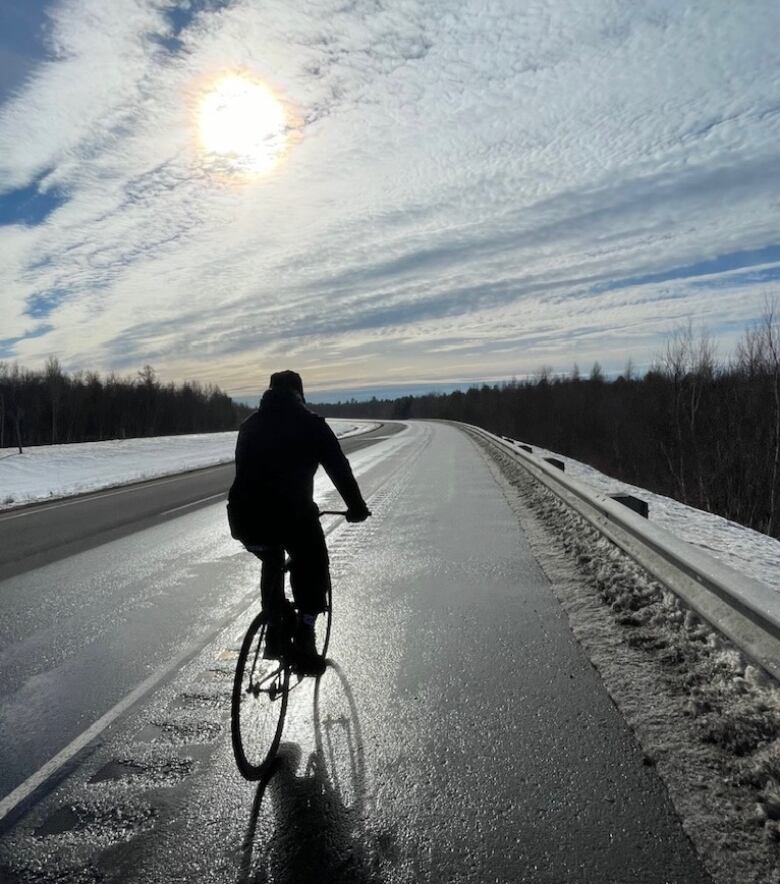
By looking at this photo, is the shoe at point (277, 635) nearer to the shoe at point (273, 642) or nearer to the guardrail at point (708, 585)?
the shoe at point (273, 642)

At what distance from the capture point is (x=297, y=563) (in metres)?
3.82

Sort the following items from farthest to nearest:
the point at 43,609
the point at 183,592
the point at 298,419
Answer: the point at 183,592 → the point at 43,609 → the point at 298,419

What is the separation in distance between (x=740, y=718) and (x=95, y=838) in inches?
127

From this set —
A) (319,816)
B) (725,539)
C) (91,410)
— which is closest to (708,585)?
(319,816)

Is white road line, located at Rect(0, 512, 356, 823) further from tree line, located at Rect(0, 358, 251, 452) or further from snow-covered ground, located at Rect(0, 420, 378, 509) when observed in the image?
tree line, located at Rect(0, 358, 251, 452)

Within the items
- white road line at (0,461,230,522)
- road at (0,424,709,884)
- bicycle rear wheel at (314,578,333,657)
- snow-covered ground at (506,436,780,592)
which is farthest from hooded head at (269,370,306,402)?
Result: white road line at (0,461,230,522)

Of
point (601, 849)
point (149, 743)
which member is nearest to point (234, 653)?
point (149, 743)

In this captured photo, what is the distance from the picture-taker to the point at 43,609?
6.29m

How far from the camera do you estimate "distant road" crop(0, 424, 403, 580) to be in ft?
31.0

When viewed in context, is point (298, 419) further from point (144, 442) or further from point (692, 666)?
point (144, 442)

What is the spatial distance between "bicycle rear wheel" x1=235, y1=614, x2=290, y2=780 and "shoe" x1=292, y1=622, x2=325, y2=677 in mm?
119

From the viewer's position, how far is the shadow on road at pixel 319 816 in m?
2.52

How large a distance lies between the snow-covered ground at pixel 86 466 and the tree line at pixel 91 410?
48724 mm

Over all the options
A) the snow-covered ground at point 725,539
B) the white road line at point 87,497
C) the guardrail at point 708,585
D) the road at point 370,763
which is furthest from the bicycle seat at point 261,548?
the white road line at point 87,497
